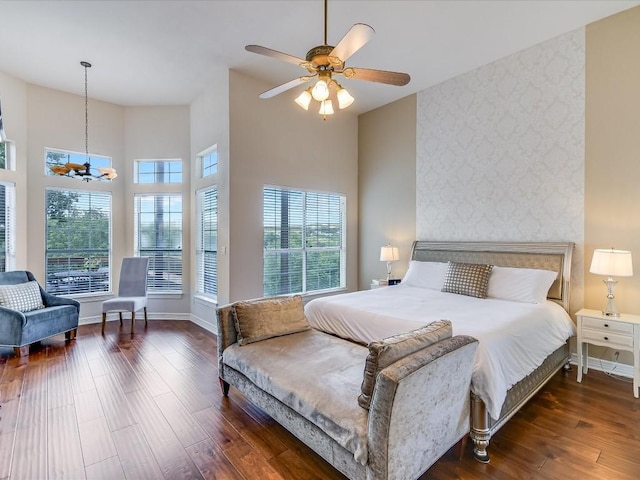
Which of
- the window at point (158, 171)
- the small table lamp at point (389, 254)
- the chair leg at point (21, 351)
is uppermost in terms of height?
the window at point (158, 171)

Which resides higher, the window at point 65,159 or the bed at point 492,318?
the window at point 65,159

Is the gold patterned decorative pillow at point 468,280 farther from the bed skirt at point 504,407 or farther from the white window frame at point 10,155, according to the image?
the white window frame at point 10,155

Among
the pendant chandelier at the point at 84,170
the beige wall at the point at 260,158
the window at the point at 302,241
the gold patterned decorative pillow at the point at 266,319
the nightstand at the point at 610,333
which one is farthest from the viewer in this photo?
the window at the point at 302,241

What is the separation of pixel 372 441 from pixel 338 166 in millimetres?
4768

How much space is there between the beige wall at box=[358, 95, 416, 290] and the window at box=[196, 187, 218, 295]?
2.62 metres

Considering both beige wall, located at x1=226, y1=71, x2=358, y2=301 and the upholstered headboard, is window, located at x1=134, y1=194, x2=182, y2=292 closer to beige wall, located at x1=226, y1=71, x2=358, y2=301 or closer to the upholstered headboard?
beige wall, located at x1=226, y1=71, x2=358, y2=301

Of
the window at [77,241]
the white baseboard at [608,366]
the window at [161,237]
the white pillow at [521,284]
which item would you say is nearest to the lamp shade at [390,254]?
the white pillow at [521,284]

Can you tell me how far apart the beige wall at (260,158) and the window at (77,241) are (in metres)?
2.69

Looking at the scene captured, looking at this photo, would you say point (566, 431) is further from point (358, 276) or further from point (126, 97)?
point (126, 97)

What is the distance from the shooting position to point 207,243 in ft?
17.0

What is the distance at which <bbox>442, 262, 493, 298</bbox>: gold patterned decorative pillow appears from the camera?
3611 millimetres

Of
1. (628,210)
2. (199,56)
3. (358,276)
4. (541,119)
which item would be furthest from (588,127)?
(199,56)

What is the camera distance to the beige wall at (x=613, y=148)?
3250 millimetres

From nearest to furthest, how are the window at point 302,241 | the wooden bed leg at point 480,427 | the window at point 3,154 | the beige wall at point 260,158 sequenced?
the wooden bed leg at point 480,427
the beige wall at point 260,158
the window at point 3,154
the window at point 302,241
